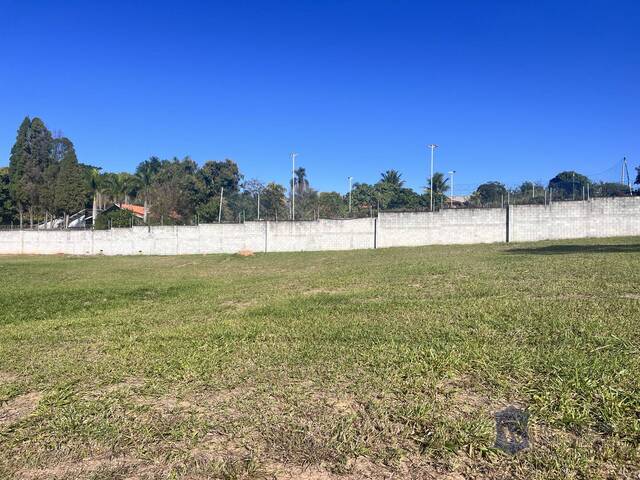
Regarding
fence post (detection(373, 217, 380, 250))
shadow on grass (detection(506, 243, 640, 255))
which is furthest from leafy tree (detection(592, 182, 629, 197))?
fence post (detection(373, 217, 380, 250))

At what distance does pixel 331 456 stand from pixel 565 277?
6.83 m

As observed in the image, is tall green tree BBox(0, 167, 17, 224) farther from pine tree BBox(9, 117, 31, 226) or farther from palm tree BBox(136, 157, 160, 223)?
palm tree BBox(136, 157, 160, 223)

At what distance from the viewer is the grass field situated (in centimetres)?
224

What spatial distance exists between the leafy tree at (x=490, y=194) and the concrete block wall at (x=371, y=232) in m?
0.62

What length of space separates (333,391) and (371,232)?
77.0ft

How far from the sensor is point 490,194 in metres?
24.3

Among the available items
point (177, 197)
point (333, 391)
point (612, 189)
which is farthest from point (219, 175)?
point (333, 391)

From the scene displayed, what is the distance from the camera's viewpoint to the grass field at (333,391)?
224 cm

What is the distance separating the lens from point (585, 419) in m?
2.49

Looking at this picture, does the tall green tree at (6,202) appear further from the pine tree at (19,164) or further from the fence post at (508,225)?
the fence post at (508,225)

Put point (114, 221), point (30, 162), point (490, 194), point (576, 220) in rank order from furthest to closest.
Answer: point (30, 162) → point (114, 221) → point (490, 194) → point (576, 220)

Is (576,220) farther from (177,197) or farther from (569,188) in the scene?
(177,197)

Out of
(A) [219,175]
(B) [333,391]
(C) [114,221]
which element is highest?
(A) [219,175]

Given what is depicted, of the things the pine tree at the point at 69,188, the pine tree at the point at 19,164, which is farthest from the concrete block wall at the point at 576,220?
the pine tree at the point at 19,164
